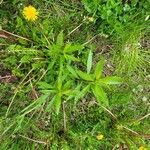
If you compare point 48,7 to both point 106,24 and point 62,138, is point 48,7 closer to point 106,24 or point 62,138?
point 106,24

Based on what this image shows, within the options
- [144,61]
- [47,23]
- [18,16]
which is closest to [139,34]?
[144,61]

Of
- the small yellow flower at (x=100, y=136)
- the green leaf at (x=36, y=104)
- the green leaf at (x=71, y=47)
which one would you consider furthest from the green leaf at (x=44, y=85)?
the small yellow flower at (x=100, y=136)

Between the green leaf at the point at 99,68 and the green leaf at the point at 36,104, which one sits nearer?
the green leaf at the point at 99,68

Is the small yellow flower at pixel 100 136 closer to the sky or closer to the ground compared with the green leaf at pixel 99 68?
closer to the ground

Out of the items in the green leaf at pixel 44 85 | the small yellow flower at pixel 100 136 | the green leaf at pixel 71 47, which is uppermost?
the green leaf at pixel 71 47

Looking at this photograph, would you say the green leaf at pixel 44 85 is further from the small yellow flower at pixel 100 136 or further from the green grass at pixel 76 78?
the small yellow flower at pixel 100 136

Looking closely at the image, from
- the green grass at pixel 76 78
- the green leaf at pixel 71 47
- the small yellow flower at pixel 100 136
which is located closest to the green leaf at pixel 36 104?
the green grass at pixel 76 78

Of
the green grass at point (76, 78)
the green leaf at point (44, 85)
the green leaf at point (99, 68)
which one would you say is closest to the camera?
the green leaf at point (99, 68)

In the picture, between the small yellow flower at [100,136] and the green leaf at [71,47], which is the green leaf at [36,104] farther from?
the small yellow flower at [100,136]

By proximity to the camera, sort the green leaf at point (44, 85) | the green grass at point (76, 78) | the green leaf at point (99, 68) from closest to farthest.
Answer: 1. the green leaf at point (99, 68)
2. the green leaf at point (44, 85)
3. the green grass at point (76, 78)

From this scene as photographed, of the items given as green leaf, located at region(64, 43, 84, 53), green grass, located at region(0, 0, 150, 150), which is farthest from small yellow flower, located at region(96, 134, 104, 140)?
green leaf, located at region(64, 43, 84, 53)
